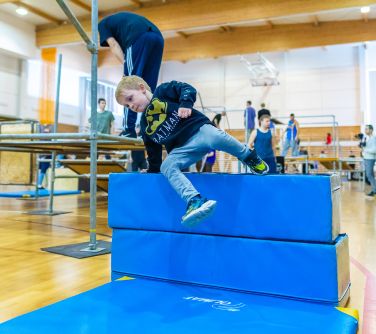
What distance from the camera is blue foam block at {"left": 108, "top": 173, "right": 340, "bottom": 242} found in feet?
4.24

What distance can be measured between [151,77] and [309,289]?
158 cm

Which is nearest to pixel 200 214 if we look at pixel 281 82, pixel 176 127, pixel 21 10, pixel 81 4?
pixel 176 127

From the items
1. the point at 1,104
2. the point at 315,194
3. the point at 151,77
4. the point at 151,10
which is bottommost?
the point at 315,194

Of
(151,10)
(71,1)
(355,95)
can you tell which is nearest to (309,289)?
(151,10)

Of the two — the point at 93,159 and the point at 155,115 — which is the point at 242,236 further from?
the point at 93,159

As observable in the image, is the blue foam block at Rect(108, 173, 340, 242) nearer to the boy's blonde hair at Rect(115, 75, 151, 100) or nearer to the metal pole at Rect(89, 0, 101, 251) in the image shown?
the boy's blonde hair at Rect(115, 75, 151, 100)

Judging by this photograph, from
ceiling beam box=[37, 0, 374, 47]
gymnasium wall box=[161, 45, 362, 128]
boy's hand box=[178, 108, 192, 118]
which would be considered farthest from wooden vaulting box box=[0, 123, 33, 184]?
gymnasium wall box=[161, 45, 362, 128]

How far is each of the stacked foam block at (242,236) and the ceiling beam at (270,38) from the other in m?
10.1

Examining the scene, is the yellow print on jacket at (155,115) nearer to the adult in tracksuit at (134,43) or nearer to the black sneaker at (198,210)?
the black sneaker at (198,210)

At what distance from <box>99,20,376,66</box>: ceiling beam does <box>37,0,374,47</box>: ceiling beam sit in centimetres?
300

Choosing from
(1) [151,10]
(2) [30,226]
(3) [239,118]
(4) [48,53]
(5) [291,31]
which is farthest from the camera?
(3) [239,118]

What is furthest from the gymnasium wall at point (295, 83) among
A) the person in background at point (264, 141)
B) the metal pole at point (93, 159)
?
the metal pole at point (93, 159)

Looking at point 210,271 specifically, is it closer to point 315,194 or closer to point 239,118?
point 315,194

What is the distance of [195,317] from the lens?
113 centimetres
